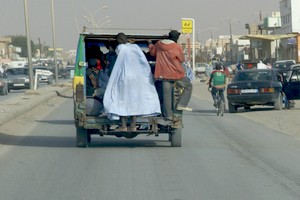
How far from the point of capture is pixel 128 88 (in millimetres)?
15203

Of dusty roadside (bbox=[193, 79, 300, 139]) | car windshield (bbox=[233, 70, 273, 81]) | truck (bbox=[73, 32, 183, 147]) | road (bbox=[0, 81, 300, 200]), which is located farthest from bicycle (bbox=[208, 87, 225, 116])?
truck (bbox=[73, 32, 183, 147])

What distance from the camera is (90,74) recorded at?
Result: 16.2 meters

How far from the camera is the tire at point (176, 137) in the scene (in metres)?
15.8

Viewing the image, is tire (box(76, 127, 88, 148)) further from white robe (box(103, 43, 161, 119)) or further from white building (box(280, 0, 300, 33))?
white building (box(280, 0, 300, 33))

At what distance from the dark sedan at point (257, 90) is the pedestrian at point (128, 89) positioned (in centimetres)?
1325

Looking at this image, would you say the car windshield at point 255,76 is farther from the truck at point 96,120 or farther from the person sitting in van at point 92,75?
the truck at point 96,120

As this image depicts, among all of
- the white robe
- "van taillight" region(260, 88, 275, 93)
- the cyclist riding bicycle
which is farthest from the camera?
"van taillight" region(260, 88, 275, 93)

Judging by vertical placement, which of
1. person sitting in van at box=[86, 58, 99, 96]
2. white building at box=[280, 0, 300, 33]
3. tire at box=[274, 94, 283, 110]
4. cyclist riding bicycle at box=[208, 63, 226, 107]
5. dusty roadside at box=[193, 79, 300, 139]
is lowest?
dusty roadside at box=[193, 79, 300, 139]

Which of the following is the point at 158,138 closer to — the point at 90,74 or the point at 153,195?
the point at 90,74

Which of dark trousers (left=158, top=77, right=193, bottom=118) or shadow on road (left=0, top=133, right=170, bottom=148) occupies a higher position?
dark trousers (left=158, top=77, right=193, bottom=118)

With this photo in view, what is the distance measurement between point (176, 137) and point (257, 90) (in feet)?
41.4

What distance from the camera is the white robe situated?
1516 centimetres

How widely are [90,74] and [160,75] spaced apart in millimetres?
1639

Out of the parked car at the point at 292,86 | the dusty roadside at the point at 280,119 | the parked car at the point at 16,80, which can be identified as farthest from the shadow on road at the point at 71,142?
the parked car at the point at 16,80
